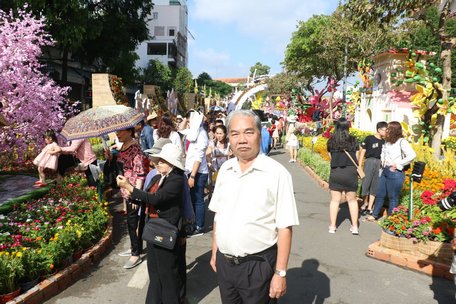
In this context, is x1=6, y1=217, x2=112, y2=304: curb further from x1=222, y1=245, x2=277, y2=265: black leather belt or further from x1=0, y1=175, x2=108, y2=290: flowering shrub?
x1=222, y1=245, x2=277, y2=265: black leather belt

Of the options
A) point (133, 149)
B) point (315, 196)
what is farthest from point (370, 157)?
point (133, 149)

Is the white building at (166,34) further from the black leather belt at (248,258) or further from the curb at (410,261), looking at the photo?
the black leather belt at (248,258)

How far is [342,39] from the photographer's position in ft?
82.8

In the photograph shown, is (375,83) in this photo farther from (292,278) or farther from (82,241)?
(82,241)

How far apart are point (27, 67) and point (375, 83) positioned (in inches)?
516

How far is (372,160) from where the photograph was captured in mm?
6984

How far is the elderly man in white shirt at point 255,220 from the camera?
2340mm

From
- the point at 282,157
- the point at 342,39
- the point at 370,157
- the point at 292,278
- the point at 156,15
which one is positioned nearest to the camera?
the point at 292,278

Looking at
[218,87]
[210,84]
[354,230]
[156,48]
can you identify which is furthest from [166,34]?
[354,230]

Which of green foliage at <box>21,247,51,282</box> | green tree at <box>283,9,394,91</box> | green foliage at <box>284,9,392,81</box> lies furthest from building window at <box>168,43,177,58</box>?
green foliage at <box>21,247,51,282</box>

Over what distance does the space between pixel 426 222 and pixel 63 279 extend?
4492 mm

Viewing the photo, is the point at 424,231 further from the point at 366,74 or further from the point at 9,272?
the point at 366,74

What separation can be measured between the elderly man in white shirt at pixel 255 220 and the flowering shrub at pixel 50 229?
96.1 inches

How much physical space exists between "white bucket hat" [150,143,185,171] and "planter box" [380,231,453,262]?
3.25m
